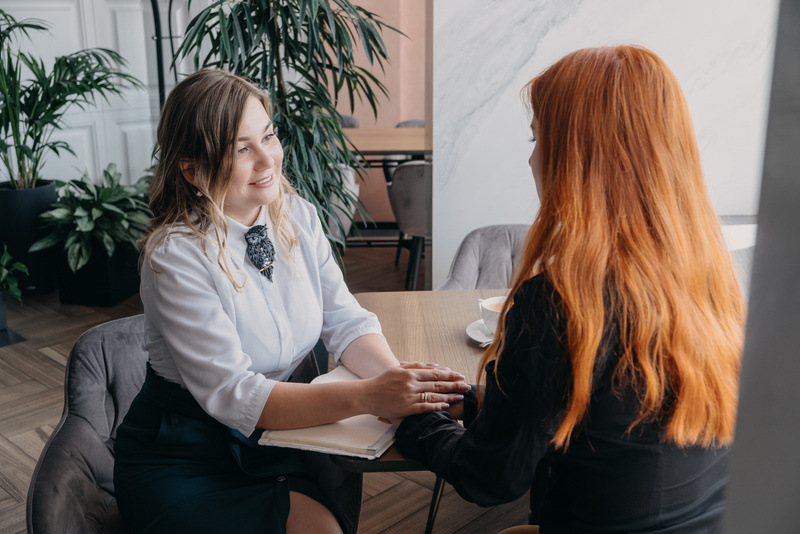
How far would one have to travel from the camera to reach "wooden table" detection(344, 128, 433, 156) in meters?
3.80

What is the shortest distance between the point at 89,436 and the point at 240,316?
0.37 meters

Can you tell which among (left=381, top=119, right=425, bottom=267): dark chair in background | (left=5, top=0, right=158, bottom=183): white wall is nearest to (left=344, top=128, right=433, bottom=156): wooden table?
(left=381, top=119, right=425, bottom=267): dark chair in background

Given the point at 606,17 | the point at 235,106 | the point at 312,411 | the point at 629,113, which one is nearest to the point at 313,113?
the point at 606,17

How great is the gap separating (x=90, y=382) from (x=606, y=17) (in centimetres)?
219

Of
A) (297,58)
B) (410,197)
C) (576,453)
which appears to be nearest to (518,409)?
(576,453)

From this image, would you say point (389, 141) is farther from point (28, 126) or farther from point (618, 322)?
point (618, 322)

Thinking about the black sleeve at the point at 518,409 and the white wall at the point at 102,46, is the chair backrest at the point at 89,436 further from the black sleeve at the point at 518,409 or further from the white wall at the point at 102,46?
the white wall at the point at 102,46

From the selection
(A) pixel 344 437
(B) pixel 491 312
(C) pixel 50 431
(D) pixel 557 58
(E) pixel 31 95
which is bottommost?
(C) pixel 50 431

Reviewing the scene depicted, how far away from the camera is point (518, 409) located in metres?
0.86

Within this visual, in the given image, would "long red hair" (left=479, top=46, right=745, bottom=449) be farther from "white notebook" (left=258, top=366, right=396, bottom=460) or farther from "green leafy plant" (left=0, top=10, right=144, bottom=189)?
"green leafy plant" (left=0, top=10, right=144, bottom=189)

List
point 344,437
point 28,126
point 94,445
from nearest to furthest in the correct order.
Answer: point 344,437 → point 94,445 → point 28,126

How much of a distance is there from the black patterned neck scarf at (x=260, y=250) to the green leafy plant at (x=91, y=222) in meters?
2.43

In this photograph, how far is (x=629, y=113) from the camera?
868 mm

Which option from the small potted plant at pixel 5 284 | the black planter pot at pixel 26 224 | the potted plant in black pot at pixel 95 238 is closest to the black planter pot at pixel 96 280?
the potted plant in black pot at pixel 95 238
